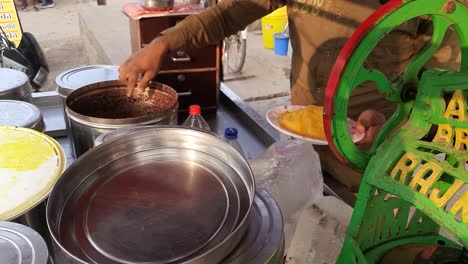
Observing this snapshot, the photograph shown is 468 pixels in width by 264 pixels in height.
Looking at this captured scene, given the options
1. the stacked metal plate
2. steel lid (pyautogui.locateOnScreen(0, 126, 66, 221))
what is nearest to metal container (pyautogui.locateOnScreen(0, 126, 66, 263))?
steel lid (pyautogui.locateOnScreen(0, 126, 66, 221))

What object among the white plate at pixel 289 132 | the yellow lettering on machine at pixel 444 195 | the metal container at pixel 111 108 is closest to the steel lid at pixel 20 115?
the metal container at pixel 111 108

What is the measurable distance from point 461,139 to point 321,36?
1.16 meters

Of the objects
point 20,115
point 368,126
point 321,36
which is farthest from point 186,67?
point 368,126

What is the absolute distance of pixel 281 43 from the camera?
21.7ft

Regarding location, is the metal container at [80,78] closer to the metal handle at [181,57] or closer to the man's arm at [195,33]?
the man's arm at [195,33]

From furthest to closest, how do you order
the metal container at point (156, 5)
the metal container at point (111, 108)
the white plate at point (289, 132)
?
the metal container at point (156, 5), the white plate at point (289, 132), the metal container at point (111, 108)

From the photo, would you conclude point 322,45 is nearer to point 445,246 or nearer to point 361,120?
point 361,120

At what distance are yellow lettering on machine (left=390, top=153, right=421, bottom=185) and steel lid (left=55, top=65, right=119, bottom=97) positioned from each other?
121 cm

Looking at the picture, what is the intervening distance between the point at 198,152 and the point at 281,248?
317 millimetres

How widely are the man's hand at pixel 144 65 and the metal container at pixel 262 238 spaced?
81 centimetres

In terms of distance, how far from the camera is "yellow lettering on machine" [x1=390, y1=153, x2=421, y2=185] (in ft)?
3.16

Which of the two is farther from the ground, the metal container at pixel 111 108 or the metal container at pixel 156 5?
the metal container at pixel 156 5

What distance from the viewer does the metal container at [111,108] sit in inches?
49.9

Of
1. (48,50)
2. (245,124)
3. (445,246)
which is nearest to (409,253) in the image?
(445,246)
